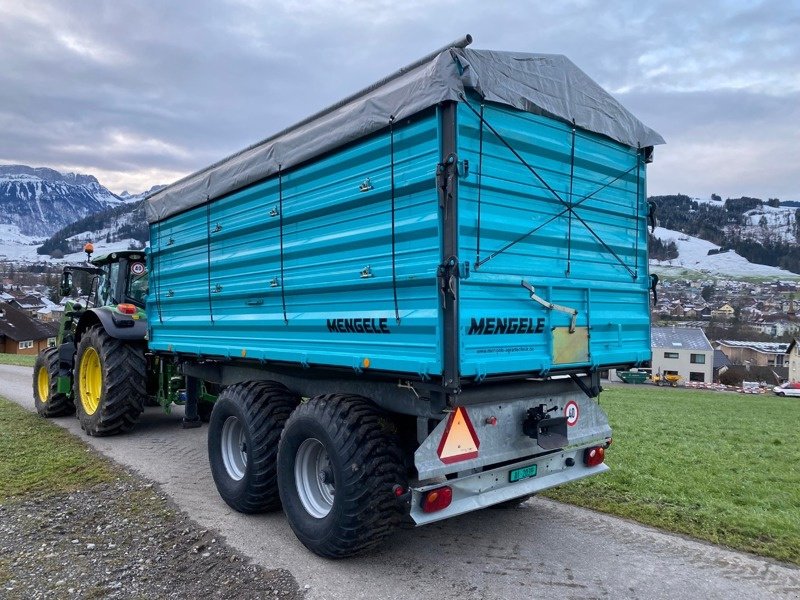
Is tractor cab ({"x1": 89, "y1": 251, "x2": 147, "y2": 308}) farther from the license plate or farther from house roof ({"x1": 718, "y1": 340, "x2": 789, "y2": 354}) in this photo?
house roof ({"x1": 718, "y1": 340, "x2": 789, "y2": 354})

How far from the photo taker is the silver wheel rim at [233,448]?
5.27 meters

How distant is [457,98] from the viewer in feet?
11.5

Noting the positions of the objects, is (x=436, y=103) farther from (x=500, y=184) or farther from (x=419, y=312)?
(x=419, y=312)

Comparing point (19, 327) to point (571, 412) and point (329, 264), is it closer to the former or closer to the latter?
point (329, 264)

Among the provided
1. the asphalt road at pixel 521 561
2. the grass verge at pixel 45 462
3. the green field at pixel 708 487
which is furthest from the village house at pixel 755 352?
the grass verge at pixel 45 462

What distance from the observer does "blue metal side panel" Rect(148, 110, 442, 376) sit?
367cm

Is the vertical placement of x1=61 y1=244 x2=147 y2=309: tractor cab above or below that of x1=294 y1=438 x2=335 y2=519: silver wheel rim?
above

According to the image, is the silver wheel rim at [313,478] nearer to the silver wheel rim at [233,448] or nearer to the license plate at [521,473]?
the silver wheel rim at [233,448]

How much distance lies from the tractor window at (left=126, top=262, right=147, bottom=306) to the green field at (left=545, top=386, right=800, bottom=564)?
651 centimetres

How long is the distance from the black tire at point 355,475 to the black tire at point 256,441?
0.79 metres

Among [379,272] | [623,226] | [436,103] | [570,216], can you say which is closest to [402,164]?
[436,103]

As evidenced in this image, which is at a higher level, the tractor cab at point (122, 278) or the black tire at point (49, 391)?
the tractor cab at point (122, 278)

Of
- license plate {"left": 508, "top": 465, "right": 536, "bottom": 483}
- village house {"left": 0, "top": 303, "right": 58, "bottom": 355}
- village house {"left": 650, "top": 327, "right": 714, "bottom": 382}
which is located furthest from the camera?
village house {"left": 650, "top": 327, "right": 714, "bottom": 382}

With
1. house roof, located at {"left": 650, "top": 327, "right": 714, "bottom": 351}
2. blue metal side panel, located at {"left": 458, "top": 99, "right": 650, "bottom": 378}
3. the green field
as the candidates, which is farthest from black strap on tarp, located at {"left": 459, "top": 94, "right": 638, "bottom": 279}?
house roof, located at {"left": 650, "top": 327, "right": 714, "bottom": 351}
